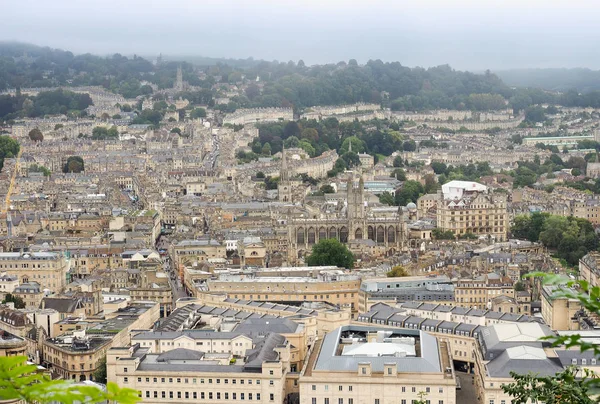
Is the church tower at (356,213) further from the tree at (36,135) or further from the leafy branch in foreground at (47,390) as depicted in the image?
the leafy branch in foreground at (47,390)

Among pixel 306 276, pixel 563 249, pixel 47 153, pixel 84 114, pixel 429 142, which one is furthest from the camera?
pixel 84 114

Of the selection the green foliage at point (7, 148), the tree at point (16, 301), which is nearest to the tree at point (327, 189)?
the green foliage at point (7, 148)

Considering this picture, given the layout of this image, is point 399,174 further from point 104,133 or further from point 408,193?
point 104,133

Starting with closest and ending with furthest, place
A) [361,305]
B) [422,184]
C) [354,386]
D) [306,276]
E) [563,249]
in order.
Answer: [354,386] < [361,305] < [306,276] < [563,249] < [422,184]

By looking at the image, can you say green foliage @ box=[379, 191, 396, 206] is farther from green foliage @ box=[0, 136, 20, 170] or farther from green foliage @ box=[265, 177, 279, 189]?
green foliage @ box=[0, 136, 20, 170]

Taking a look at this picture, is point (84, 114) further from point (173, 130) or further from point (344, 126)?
point (344, 126)

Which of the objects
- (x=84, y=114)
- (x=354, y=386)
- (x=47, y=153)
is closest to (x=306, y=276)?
(x=354, y=386)
